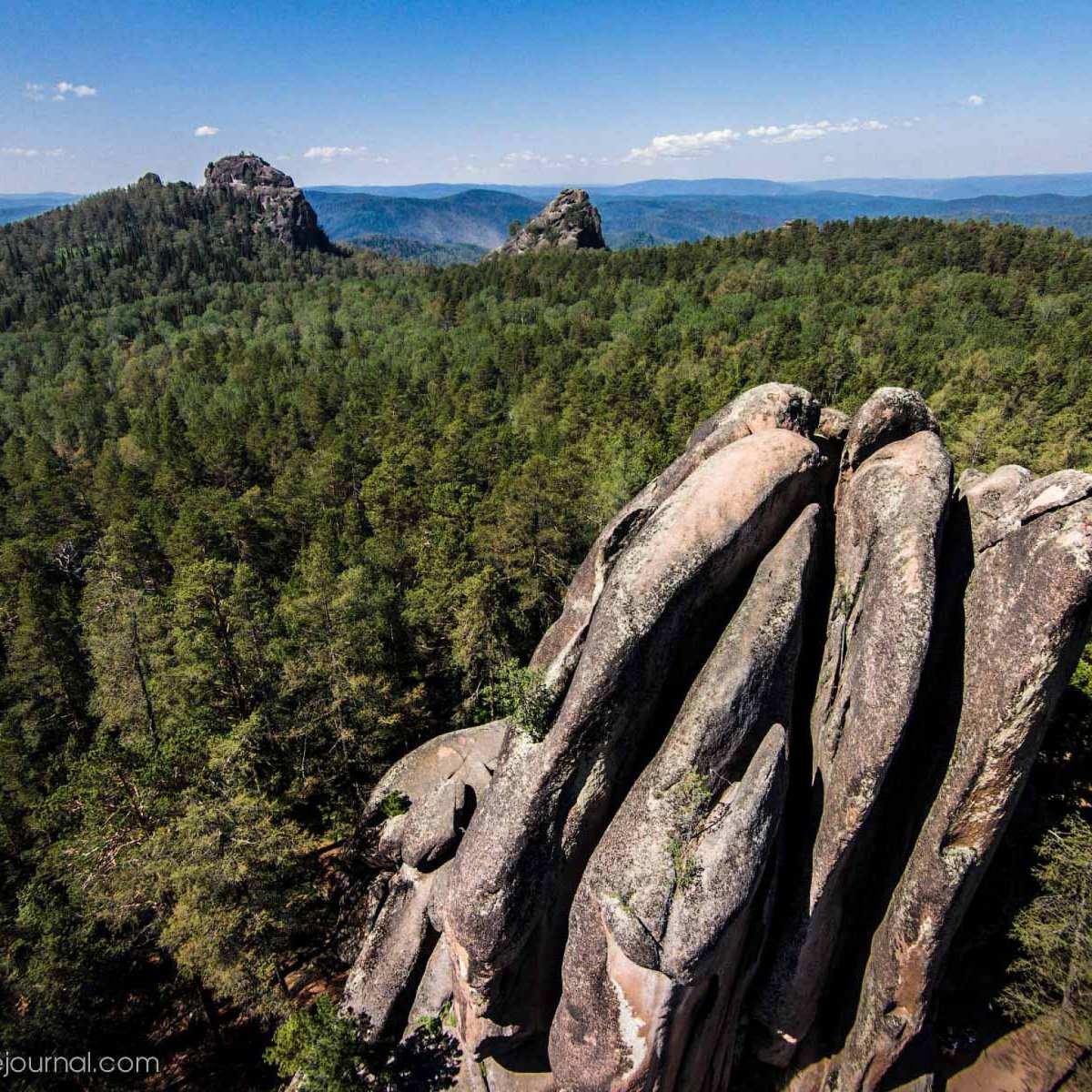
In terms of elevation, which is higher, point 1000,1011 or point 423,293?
point 423,293

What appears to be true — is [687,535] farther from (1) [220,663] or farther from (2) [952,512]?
(1) [220,663]

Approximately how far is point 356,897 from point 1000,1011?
2252 cm

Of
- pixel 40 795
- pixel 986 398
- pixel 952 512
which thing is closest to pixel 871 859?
pixel 952 512

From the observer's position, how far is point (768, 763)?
1339cm

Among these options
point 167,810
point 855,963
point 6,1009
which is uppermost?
point 167,810

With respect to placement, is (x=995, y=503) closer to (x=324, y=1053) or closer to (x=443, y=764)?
(x=443, y=764)

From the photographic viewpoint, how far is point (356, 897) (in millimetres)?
25172

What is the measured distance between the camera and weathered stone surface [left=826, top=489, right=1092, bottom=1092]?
41.1 ft

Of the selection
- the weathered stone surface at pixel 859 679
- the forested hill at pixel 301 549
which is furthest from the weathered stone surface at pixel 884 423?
the forested hill at pixel 301 549

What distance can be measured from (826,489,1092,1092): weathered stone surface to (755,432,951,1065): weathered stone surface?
1431 millimetres

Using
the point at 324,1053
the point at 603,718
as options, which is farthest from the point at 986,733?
the point at 324,1053

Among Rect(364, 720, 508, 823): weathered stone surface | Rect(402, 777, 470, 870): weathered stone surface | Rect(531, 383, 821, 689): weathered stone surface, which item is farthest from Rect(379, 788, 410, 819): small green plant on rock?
Rect(531, 383, 821, 689): weathered stone surface

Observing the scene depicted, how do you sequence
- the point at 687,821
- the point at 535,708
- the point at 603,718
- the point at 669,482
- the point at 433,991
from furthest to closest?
1. the point at 433,991
2. the point at 669,482
3. the point at 535,708
4. the point at 603,718
5. the point at 687,821

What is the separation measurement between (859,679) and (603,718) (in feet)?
19.5
